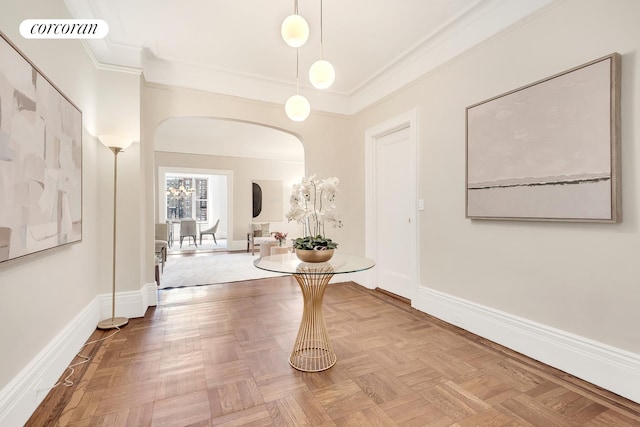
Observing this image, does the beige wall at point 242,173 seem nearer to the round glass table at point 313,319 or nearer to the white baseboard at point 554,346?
the round glass table at point 313,319

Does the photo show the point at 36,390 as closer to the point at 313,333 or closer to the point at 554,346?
the point at 313,333

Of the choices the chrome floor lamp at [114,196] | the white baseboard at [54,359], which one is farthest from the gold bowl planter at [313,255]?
the chrome floor lamp at [114,196]

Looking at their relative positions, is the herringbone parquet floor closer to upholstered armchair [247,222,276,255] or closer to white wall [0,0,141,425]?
white wall [0,0,141,425]

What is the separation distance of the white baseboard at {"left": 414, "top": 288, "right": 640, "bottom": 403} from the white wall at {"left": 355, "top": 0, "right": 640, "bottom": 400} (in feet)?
0.03

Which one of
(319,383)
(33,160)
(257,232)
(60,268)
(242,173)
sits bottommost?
(319,383)

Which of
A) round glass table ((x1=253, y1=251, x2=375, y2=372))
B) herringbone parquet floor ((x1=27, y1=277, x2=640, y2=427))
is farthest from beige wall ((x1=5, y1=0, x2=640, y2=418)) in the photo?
round glass table ((x1=253, y1=251, x2=375, y2=372))

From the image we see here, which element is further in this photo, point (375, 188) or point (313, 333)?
point (375, 188)

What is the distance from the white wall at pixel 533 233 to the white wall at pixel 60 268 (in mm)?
3126

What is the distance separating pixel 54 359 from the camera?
190 cm

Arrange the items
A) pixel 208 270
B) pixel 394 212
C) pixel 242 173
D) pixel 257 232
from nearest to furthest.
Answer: pixel 394 212, pixel 208 270, pixel 257 232, pixel 242 173

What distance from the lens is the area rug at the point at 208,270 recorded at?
465 cm

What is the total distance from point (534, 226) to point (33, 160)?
3.30m

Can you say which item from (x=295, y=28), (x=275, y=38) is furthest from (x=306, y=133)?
(x=295, y=28)

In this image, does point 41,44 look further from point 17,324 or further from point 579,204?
point 579,204
